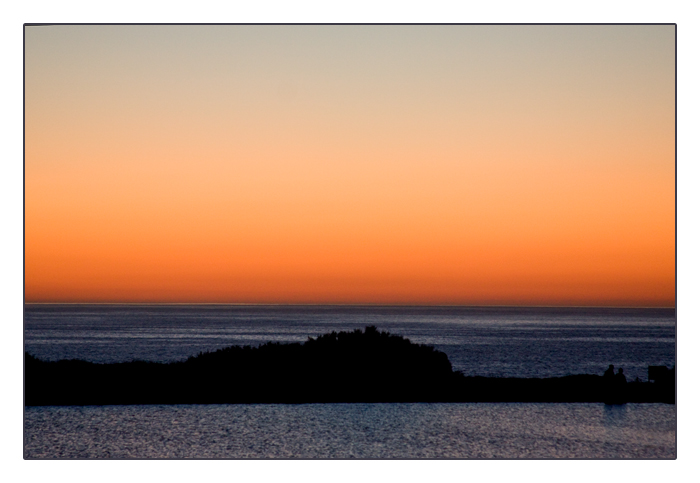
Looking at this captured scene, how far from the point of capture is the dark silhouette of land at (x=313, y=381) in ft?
71.9

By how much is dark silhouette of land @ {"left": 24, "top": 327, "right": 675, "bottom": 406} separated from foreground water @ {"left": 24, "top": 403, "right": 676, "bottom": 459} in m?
0.74

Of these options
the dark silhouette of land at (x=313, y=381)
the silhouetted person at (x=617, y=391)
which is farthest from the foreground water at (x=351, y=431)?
the dark silhouette of land at (x=313, y=381)

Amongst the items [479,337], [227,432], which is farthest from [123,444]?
[479,337]

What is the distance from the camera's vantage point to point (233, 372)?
75.2 ft

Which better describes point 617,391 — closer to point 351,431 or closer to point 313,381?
point 351,431

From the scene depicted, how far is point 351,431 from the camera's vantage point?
18.9m

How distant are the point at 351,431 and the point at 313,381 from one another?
419 cm

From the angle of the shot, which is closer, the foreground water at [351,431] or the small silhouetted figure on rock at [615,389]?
the foreground water at [351,431]

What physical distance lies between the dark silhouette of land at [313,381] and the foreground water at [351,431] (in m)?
0.74

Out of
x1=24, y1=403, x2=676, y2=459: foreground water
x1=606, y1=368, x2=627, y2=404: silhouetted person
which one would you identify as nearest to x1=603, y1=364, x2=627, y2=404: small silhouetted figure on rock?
x1=606, y1=368, x2=627, y2=404: silhouetted person

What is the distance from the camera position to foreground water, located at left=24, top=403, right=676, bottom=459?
1673 cm

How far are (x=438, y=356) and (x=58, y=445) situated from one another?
11524mm

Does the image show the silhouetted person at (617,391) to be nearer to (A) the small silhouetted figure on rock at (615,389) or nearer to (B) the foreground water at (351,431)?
(A) the small silhouetted figure on rock at (615,389)

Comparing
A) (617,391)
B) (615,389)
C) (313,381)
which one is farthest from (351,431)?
(615,389)
